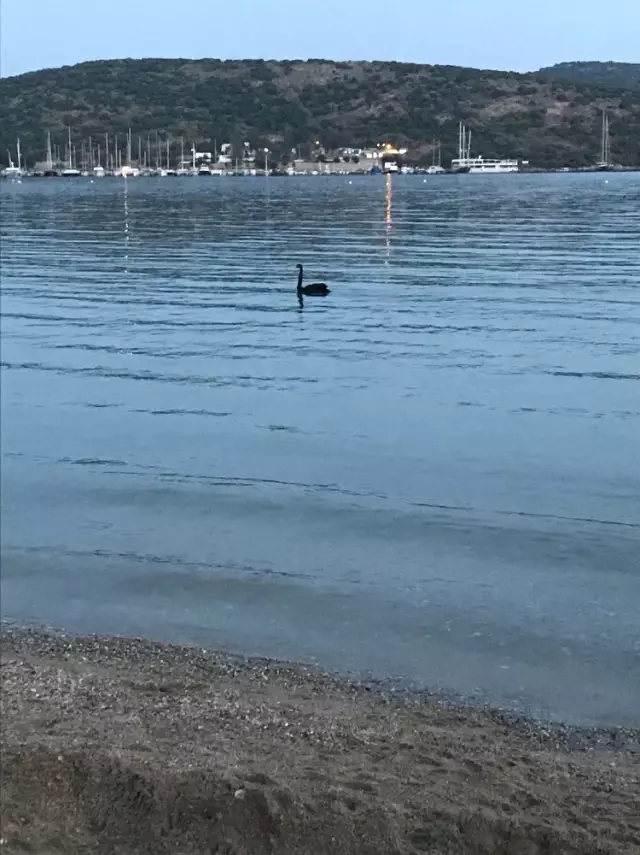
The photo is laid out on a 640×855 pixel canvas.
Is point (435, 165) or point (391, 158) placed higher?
point (391, 158)

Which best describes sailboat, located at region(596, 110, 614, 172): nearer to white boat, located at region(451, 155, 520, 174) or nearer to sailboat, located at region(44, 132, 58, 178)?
white boat, located at region(451, 155, 520, 174)

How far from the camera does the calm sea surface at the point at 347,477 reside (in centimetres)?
947

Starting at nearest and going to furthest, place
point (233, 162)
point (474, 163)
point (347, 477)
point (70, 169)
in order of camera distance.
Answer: point (347, 477), point (474, 163), point (70, 169), point (233, 162)

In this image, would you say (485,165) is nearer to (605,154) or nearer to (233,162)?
(605,154)

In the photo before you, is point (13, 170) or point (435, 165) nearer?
point (13, 170)

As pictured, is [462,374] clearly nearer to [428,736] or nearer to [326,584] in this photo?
[326,584]

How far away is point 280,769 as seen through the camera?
21.2 feet

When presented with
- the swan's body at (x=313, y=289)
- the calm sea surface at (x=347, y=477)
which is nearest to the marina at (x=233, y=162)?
the swan's body at (x=313, y=289)

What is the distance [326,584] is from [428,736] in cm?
337

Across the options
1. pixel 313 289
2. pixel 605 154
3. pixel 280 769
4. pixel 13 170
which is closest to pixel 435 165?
pixel 605 154

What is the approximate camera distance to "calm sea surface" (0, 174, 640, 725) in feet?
31.1

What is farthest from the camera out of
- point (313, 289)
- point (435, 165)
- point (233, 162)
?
point (233, 162)

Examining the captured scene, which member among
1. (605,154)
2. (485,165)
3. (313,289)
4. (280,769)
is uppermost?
(605,154)

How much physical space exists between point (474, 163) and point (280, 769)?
18701 cm
